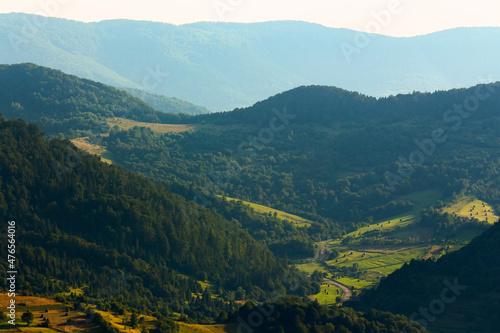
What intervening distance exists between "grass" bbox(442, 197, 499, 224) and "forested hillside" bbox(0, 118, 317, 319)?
2203 inches

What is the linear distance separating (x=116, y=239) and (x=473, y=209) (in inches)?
4044

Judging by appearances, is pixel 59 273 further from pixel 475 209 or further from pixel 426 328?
pixel 475 209

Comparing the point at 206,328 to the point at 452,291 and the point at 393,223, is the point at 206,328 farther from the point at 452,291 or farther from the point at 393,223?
the point at 393,223

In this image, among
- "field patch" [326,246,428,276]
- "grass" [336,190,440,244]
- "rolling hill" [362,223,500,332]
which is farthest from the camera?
"grass" [336,190,440,244]

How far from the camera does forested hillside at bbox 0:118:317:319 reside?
118m

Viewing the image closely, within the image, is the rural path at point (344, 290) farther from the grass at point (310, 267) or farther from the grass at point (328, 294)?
the grass at point (310, 267)

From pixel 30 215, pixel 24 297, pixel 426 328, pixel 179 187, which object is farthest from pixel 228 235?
pixel 24 297

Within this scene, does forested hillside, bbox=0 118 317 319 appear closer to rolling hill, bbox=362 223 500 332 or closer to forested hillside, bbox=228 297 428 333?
forested hillside, bbox=228 297 428 333

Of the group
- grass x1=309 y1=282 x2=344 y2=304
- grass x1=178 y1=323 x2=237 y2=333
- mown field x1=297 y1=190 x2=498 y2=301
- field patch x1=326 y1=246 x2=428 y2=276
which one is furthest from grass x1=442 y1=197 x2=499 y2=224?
grass x1=178 y1=323 x2=237 y2=333

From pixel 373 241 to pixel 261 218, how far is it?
40.1 m

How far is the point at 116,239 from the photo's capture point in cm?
13575

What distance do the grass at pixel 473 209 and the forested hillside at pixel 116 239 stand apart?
184 feet

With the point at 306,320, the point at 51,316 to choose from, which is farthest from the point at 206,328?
the point at 51,316

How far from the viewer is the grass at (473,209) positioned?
17300 cm
